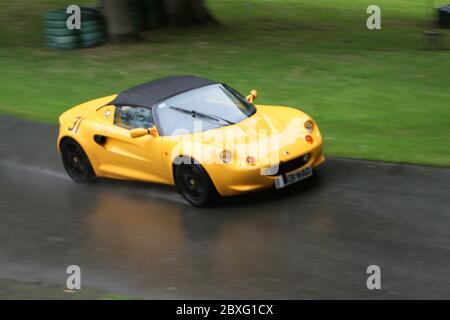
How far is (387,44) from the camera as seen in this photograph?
21.5 m

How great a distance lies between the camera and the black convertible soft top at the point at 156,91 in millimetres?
10984

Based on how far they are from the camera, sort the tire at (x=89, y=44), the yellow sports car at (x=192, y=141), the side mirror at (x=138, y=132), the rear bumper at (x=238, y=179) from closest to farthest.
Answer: the rear bumper at (x=238, y=179)
the yellow sports car at (x=192, y=141)
the side mirror at (x=138, y=132)
the tire at (x=89, y=44)

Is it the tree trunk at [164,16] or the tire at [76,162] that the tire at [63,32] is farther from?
the tire at [76,162]

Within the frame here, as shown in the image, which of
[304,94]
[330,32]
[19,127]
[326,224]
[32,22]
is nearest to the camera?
[326,224]

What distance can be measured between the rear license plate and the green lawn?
1.96m

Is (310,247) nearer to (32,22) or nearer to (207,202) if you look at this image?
(207,202)

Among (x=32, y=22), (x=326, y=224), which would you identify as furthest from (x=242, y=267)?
(x=32, y=22)

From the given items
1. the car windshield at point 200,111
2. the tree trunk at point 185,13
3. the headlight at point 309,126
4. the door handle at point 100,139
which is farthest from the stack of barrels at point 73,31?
the headlight at point 309,126

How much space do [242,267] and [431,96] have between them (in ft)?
27.4

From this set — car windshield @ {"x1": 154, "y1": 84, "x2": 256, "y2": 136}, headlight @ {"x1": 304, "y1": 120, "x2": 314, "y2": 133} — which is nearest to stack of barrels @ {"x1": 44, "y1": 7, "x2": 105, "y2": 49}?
car windshield @ {"x1": 154, "y1": 84, "x2": 256, "y2": 136}

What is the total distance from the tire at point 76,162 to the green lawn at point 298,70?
140 inches

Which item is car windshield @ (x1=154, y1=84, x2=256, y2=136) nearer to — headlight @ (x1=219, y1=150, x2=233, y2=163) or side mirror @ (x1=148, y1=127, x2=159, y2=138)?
side mirror @ (x1=148, y1=127, x2=159, y2=138)

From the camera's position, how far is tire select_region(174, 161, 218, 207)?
10047mm

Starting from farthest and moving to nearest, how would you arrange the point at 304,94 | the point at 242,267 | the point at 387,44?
the point at 387,44 < the point at 304,94 < the point at 242,267
